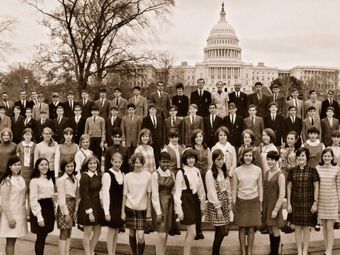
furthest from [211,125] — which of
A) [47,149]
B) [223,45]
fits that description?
[223,45]

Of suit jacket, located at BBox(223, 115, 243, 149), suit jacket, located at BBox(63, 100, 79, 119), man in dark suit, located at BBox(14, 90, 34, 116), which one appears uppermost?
man in dark suit, located at BBox(14, 90, 34, 116)

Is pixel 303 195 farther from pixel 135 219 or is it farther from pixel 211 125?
pixel 211 125

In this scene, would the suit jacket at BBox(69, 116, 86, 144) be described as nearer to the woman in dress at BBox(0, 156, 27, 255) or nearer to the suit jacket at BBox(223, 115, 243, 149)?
the suit jacket at BBox(223, 115, 243, 149)

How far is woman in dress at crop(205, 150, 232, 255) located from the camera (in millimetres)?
6301

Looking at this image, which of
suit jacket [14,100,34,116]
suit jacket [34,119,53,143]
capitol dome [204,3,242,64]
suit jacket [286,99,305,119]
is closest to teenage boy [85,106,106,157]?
suit jacket [34,119,53,143]

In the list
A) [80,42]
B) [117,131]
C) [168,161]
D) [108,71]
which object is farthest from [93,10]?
[168,161]

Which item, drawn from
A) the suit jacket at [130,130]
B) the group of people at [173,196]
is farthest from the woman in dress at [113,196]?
the suit jacket at [130,130]

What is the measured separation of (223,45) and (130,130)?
12414cm

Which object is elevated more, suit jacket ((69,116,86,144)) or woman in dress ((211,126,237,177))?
suit jacket ((69,116,86,144))

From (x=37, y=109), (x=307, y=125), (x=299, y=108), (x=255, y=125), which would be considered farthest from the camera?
(x=299, y=108)

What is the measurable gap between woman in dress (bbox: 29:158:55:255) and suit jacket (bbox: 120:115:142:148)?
3428mm

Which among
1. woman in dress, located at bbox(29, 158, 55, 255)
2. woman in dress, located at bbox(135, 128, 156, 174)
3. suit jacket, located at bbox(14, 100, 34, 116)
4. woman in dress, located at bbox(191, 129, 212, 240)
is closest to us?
woman in dress, located at bbox(29, 158, 55, 255)

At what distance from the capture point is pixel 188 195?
246 inches

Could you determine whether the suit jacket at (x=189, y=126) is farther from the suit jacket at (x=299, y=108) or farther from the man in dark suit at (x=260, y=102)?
the suit jacket at (x=299, y=108)
